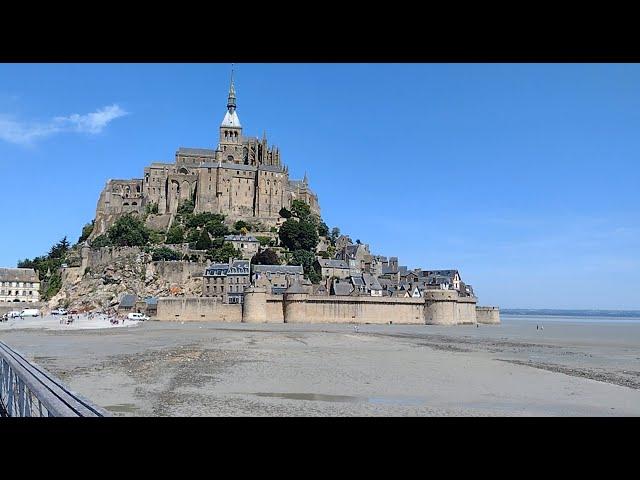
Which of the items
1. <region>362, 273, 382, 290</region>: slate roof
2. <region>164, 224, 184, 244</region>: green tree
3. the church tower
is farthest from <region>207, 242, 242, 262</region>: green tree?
the church tower

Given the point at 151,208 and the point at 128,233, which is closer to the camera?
the point at 128,233

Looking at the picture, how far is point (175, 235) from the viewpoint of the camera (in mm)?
78500

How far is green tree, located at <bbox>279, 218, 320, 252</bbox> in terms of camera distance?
77.0 m

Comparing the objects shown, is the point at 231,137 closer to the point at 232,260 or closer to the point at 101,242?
the point at 101,242

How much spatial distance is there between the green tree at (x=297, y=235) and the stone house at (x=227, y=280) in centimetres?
990

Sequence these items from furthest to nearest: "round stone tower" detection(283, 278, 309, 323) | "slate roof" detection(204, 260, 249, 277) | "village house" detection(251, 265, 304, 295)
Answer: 1. "slate roof" detection(204, 260, 249, 277)
2. "village house" detection(251, 265, 304, 295)
3. "round stone tower" detection(283, 278, 309, 323)

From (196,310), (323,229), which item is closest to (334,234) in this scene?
(323,229)

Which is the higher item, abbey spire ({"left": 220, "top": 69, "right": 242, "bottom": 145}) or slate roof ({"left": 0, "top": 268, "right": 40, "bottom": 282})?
abbey spire ({"left": 220, "top": 69, "right": 242, "bottom": 145})

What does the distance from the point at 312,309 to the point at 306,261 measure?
43.6 feet

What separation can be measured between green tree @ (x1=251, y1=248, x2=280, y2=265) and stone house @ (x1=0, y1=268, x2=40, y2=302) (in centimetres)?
2942

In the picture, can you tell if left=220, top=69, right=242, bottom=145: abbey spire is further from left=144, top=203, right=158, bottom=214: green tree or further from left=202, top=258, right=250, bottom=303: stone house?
left=202, top=258, right=250, bottom=303: stone house
